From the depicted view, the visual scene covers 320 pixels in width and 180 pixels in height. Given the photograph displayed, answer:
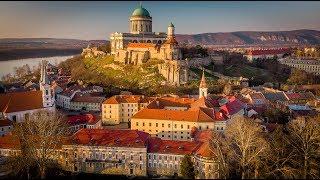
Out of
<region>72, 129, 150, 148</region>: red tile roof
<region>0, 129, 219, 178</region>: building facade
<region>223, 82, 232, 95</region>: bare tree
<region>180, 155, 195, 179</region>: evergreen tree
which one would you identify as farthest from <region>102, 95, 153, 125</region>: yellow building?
<region>180, 155, 195, 179</region>: evergreen tree

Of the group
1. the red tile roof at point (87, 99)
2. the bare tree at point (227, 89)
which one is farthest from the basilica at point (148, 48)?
the red tile roof at point (87, 99)

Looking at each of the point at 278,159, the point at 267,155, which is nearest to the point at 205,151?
the point at 267,155

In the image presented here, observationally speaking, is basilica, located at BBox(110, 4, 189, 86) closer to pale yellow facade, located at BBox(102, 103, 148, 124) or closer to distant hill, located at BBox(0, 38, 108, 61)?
pale yellow facade, located at BBox(102, 103, 148, 124)

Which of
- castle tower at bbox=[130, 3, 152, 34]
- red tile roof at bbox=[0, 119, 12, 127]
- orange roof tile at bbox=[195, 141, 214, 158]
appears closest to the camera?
orange roof tile at bbox=[195, 141, 214, 158]

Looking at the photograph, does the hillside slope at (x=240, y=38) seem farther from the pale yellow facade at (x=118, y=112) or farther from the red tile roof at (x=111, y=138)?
the red tile roof at (x=111, y=138)

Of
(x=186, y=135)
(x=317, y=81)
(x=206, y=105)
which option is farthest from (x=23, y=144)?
(x=317, y=81)

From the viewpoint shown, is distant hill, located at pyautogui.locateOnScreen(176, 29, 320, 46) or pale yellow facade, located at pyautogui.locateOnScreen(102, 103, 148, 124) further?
distant hill, located at pyautogui.locateOnScreen(176, 29, 320, 46)

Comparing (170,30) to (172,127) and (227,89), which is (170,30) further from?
(172,127)
